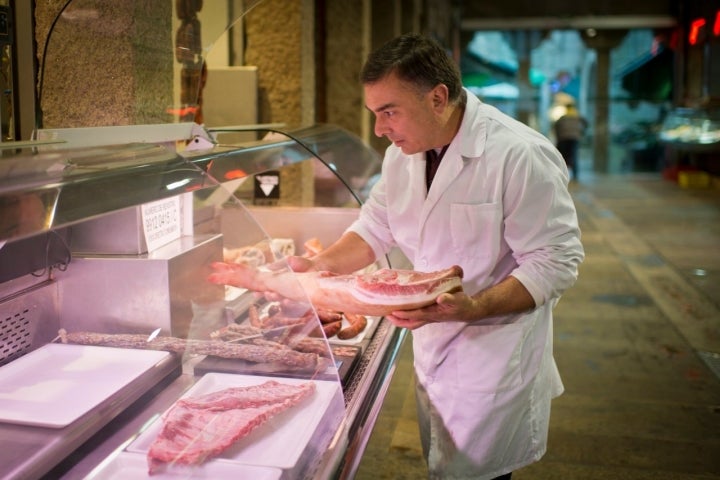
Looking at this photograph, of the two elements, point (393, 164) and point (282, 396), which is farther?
point (393, 164)

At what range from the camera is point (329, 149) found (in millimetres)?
3434

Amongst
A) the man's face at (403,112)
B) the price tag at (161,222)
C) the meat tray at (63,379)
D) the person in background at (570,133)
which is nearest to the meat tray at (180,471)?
the meat tray at (63,379)

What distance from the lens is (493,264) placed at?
2.40 m

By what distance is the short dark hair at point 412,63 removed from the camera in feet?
7.18

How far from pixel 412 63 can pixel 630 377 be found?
372 centimetres

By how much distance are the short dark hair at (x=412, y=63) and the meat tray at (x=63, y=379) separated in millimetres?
1061

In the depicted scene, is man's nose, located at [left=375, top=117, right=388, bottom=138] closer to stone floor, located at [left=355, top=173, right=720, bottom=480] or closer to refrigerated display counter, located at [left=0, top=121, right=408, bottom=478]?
refrigerated display counter, located at [left=0, top=121, right=408, bottom=478]

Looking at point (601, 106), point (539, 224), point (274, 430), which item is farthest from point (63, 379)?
point (601, 106)

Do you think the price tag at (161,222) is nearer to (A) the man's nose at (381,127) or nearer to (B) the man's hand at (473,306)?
(A) the man's nose at (381,127)

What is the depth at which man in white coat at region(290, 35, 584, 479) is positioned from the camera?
2.24 meters

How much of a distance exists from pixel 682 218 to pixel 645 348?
22.2ft

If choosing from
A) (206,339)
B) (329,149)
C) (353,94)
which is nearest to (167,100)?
(329,149)

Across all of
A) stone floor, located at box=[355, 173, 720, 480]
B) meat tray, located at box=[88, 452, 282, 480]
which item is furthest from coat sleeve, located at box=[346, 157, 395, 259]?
stone floor, located at box=[355, 173, 720, 480]

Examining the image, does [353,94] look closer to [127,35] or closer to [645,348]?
[645,348]
